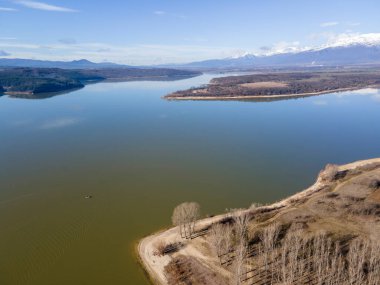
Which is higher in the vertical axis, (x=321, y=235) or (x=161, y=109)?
(x=161, y=109)

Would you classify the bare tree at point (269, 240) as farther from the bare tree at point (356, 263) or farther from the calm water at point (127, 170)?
the calm water at point (127, 170)

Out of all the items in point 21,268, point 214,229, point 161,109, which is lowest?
point 21,268

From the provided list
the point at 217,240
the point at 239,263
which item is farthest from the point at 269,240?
the point at 217,240

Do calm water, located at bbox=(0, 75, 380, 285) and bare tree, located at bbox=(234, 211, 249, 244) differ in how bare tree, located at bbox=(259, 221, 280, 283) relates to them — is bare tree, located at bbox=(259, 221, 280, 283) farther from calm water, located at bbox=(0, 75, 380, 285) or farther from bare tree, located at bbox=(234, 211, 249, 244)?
calm water, located at bbox=(0, 75, 380, 285)

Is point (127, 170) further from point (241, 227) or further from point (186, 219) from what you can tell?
point (241, 227)

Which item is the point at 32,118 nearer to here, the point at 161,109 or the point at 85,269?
the point at 161,109

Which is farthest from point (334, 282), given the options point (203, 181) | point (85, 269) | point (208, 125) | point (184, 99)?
point (184, 99)

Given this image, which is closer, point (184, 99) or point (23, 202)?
point (23, 202)

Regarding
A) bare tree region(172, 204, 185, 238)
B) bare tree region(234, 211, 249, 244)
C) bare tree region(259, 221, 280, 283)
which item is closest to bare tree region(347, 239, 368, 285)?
bare tree region(259, 221, 280, 283)
